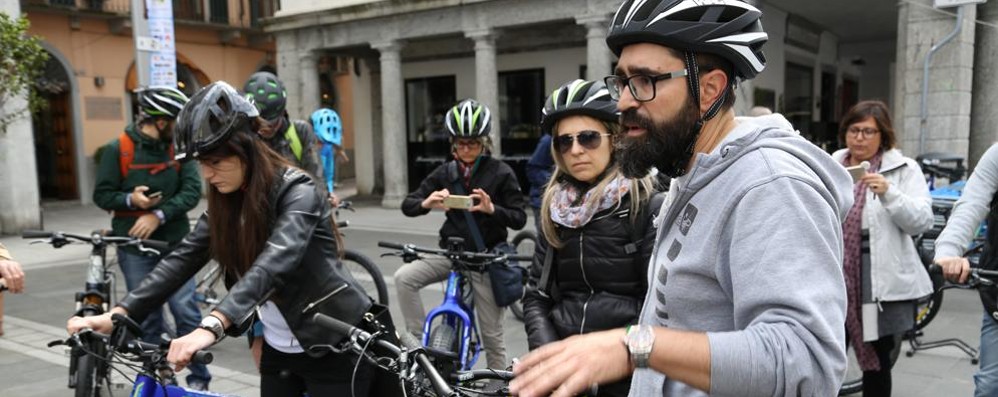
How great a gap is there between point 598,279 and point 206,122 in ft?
4.99

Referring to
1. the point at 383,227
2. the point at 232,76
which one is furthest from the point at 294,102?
the point at 232,76

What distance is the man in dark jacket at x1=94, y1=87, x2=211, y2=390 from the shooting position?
494 cm

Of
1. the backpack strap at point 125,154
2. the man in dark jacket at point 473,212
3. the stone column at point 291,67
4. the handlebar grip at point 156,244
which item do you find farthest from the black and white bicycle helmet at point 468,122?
the stone column at point 291,67

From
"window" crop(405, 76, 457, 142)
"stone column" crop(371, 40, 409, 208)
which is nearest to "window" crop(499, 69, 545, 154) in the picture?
"window" crop(405, 76, 457, 142)

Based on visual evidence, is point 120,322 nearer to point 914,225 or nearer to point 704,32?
point 704,32

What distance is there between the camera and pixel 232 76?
80.3 ft

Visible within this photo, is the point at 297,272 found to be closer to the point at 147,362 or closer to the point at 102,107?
the point at 147,362

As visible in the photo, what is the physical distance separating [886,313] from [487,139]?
257cm

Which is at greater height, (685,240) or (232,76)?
(232,76)

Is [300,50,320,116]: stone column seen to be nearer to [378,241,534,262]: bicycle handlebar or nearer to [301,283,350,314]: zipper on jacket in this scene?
[378,241,534,262]: bicycle handlebar

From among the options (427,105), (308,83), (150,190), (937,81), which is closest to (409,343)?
(150,190)

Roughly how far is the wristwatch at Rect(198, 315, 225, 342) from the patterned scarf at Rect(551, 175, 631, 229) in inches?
51.8

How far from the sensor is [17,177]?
42.7ft

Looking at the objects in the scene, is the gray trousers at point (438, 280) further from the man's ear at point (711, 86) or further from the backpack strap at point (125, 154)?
the man's ear at point (711, 86)
